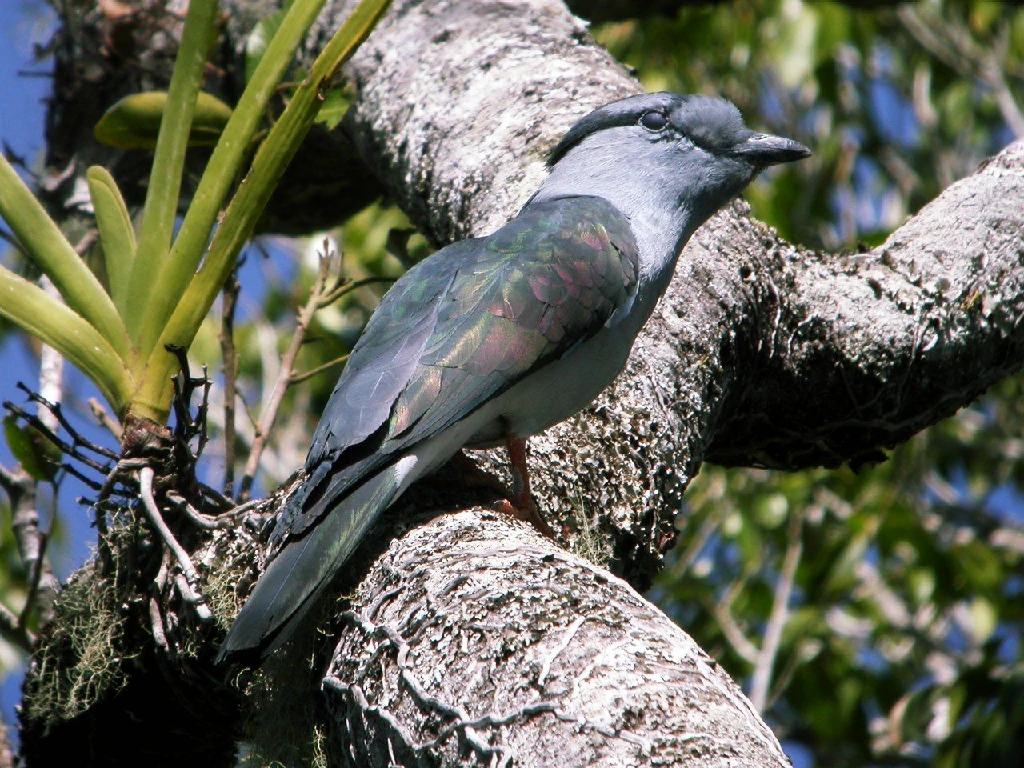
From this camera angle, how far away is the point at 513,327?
2.30 meters

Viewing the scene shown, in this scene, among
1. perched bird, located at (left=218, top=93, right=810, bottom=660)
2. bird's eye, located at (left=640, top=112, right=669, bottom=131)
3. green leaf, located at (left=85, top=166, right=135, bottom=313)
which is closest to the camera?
perched bird, located at (left=218, top=93, right=810, bottom=660)

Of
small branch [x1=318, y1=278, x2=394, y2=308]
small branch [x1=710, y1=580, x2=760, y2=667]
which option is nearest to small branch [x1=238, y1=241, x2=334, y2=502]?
small branch [x1=318, y1=278, x2=394, y2=308]

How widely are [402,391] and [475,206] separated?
2.64ft

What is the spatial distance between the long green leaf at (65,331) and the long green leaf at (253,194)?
0.08 metres

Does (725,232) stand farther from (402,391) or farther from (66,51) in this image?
(66,51)

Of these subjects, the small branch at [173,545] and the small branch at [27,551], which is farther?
the small branch at [27,551]

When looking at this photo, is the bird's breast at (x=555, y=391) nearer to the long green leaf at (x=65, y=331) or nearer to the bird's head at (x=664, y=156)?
the bird's head at (x=664, y=156)

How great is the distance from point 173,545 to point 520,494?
679 millimetres

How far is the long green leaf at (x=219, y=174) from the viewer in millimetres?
2395

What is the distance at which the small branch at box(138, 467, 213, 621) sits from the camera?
2.04 meters

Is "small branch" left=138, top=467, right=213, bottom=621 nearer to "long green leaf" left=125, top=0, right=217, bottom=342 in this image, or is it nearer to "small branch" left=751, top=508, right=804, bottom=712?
"long green leaf" left=125, top=0, right=217, bottom=342

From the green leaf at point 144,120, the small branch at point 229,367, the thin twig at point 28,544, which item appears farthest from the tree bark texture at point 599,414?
the thin twig at point 28,544

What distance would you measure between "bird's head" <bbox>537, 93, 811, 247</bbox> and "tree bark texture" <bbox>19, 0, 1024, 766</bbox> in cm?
9

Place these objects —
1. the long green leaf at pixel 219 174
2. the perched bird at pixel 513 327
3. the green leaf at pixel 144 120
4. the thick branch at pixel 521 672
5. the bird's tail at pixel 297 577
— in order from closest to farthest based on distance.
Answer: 1. the thick branch at pixel 521 672
2. the bird's tail at pixel 297 577
3. the perched bird at pixel 513 327
4. the long green leaf at pixel 219 174
5. the green leaf at pixel 144 120
